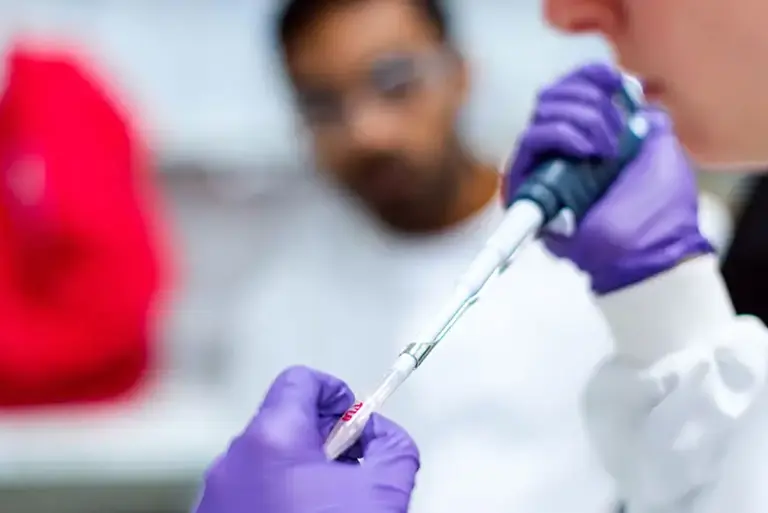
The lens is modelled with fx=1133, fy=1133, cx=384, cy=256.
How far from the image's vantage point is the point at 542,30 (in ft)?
5.85

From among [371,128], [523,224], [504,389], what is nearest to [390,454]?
[523,224]

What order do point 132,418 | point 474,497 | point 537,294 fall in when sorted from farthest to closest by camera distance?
point 132,418
point 537,294
point 474,497

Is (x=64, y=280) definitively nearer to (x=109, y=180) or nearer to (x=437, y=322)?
(x=109, y=180)

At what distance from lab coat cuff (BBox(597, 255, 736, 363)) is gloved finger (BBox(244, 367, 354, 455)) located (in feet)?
0.68

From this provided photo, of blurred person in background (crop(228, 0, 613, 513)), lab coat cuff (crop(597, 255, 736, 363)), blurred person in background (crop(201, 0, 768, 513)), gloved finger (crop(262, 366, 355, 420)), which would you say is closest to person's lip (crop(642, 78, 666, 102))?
blurred person in background (crop(201, 0, 768, 513))

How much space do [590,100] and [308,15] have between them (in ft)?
3.20

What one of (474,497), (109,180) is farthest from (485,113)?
(474,497)

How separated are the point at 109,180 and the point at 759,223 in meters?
0.91

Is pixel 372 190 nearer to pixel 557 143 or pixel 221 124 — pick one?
pixel 221 124

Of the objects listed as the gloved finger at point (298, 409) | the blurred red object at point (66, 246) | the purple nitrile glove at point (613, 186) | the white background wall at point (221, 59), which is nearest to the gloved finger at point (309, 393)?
the gloved finger at point (298, 409)

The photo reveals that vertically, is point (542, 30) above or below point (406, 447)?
below

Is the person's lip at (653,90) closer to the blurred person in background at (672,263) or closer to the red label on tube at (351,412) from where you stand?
the blurred person in background at (672,263)

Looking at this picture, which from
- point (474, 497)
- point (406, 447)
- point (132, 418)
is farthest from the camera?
point (132, 418)

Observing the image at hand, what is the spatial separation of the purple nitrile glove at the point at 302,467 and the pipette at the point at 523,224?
0.01m
